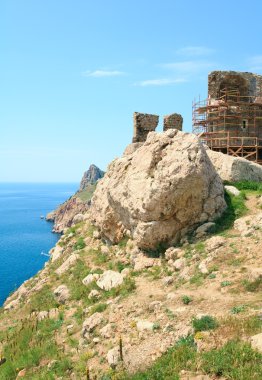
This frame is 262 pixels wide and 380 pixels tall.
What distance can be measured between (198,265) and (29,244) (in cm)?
10375

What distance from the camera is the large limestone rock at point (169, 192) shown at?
1888 centimetres

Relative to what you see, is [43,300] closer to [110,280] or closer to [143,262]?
[110,280]

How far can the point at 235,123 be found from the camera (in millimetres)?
38812

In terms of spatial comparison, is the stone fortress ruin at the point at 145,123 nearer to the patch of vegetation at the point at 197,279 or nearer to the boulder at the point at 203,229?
the boulder at the point at 203,229

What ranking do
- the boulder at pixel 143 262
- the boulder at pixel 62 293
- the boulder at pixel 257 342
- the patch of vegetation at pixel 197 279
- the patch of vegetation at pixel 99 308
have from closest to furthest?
1. the boulder at pixel 257 342
2. the patch of vegetation at pixel 197 279
3. the patch of vegetation at pixel 99 308
4. the boulder at pixel 143 262
5. the boulder at pixel 62 293

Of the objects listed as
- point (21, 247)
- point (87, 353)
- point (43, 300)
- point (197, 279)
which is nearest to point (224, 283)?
point (197, 279)

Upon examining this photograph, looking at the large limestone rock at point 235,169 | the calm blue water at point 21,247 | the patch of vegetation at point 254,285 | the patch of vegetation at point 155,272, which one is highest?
the large limestone rock at point 235,169

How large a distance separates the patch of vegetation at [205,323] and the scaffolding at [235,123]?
29066 millimetres

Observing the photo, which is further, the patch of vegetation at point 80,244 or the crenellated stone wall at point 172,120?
the crenellated stone wall at point 172,120

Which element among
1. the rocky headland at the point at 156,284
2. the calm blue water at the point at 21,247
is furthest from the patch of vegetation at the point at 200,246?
the calm blue water at the point at 21,247

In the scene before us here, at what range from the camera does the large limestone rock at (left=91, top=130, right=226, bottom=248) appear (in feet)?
61.9

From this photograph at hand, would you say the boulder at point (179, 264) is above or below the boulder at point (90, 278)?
above

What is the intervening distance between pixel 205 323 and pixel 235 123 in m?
31.8

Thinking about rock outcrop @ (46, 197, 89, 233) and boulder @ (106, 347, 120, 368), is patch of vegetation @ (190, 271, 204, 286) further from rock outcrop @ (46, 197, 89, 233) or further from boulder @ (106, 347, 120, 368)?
rock outcrop @ (46, 197, 89, 233)
